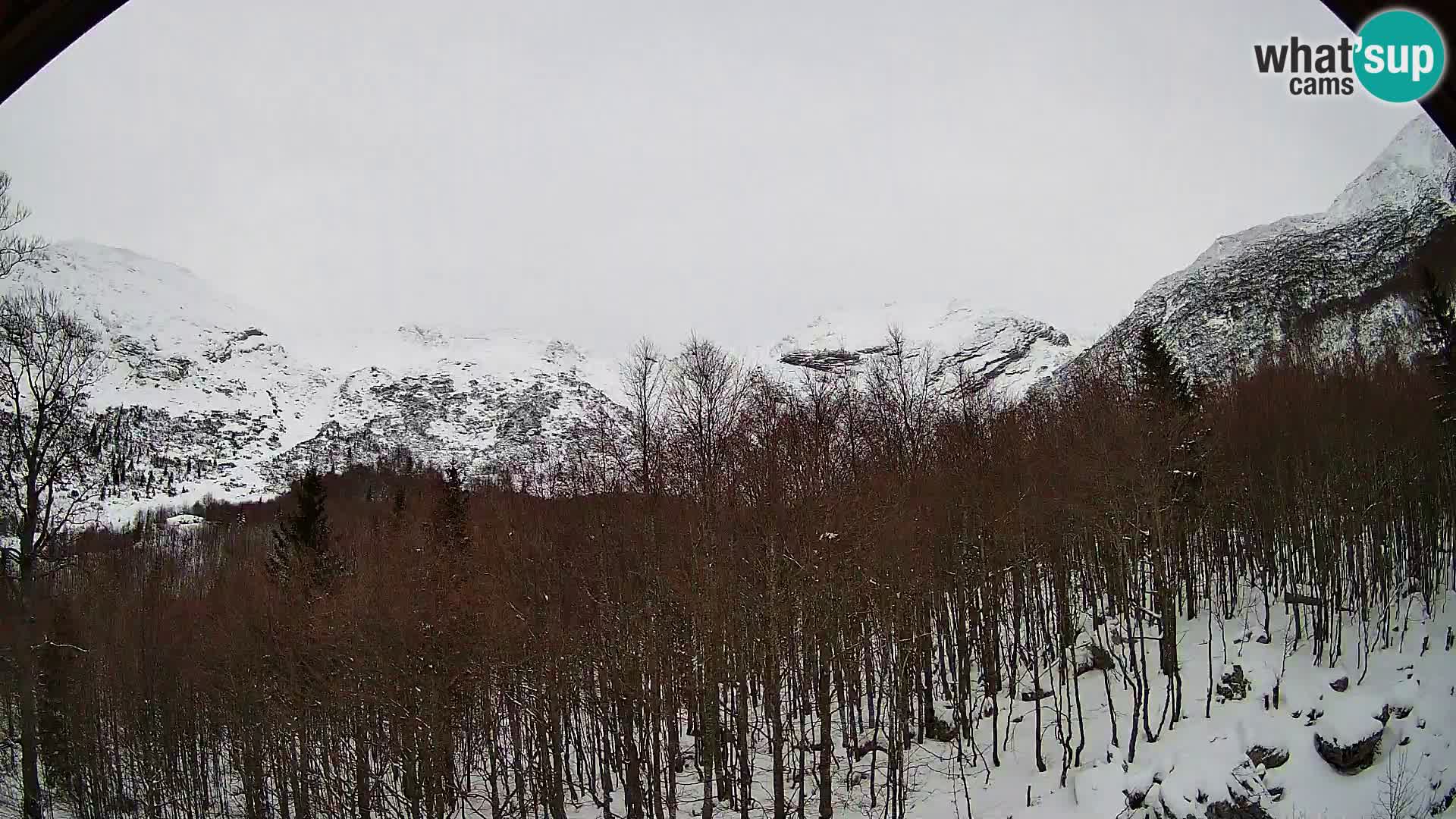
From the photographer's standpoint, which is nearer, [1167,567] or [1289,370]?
[1167,567]

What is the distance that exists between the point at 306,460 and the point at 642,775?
194 metres

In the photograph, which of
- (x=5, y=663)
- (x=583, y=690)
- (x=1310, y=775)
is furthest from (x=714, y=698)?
(x=5, y=663)

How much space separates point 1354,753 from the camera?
15.3 metres

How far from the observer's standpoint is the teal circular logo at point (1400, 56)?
178 centimetres

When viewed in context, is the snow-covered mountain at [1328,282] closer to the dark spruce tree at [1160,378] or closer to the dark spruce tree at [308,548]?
the dark spruce tree at [1160,378]

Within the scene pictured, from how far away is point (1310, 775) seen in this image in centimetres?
1538

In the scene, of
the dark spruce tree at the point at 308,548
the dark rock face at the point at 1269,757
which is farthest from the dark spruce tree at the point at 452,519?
the dark rock face at the point at 1269,757

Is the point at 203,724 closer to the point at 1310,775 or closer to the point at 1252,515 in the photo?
the point at 1310,775

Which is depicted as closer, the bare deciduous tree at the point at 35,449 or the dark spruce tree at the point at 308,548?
the bare deciduous tree at the point at 35,449

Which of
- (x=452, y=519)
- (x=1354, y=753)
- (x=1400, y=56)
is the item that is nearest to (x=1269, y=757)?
(x=1354, y=753)

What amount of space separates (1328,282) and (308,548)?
8182cm

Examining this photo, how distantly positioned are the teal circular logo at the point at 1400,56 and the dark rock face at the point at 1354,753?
19.1 m

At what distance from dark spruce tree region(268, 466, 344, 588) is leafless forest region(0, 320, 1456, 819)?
0.20 meters

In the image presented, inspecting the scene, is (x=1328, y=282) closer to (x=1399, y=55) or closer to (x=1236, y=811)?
(x=1236, y=811)
